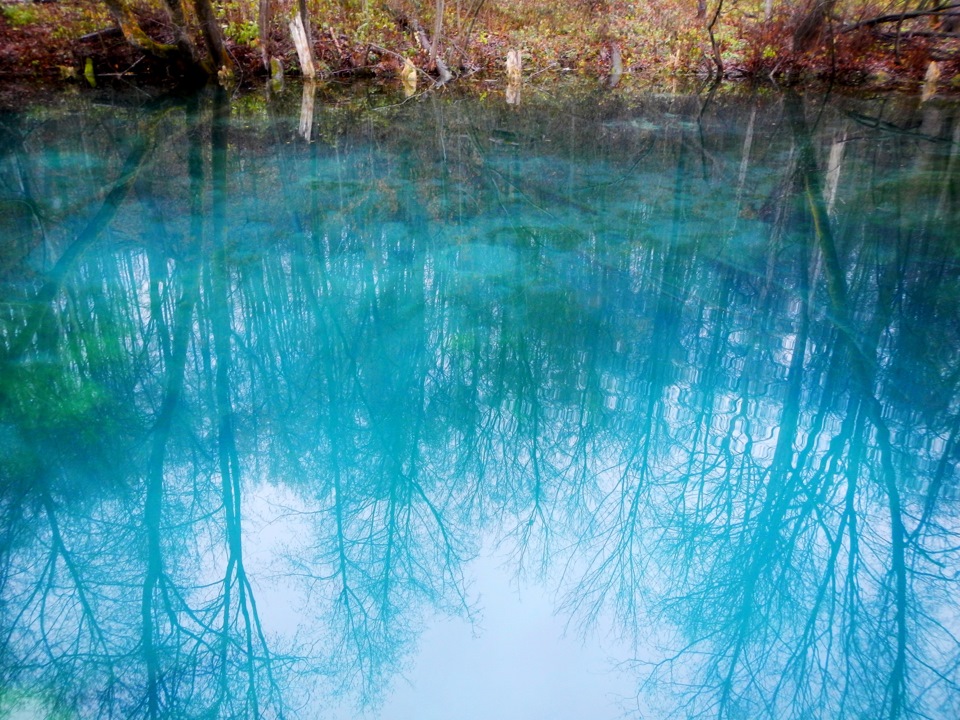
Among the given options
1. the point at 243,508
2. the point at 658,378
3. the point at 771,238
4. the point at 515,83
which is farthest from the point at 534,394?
the point at 515,83

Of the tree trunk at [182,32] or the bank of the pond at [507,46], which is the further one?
the bank of the pond at [507,46]

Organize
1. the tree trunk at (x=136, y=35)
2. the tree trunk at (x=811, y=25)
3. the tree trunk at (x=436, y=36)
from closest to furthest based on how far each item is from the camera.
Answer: the tree trunk at (x=136, y=35) < the tree trunk at (x=811, y=25) < the tree trunk at (x=436, y=36)

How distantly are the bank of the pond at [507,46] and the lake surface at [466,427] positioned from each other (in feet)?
24.4

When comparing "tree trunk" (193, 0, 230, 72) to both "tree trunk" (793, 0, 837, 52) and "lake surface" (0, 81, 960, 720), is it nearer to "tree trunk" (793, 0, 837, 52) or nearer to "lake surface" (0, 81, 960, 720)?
"lake surface" (0, 81, 960, 720)

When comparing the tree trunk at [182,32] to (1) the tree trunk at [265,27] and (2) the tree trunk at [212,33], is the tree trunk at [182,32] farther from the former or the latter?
(1) the tree trunk at [265,27]

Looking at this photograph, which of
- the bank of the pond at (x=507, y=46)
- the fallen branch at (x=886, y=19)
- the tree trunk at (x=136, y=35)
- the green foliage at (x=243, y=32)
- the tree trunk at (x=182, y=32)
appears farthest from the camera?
the green foliage at (x=243, y=32)

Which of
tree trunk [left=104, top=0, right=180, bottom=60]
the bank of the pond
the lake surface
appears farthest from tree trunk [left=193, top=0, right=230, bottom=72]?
the lake surface

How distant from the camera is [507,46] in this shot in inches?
711

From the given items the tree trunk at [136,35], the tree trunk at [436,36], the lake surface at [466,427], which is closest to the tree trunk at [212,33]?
the tree trunk at [136,35]

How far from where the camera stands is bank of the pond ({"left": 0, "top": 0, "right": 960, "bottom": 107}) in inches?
555

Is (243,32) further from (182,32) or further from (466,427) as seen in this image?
(466,427)

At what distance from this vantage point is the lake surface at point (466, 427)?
2.96 m

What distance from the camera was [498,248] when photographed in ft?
21.8

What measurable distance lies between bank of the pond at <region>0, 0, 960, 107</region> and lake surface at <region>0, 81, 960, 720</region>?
743 cm
